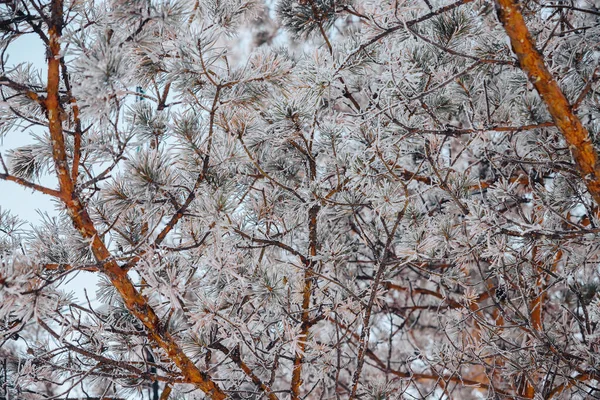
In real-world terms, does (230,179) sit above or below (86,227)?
above

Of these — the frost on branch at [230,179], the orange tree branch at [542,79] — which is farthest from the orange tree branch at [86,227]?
the orange tree branch at [542,79]

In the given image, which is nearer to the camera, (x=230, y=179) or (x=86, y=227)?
(x=86, y=227)

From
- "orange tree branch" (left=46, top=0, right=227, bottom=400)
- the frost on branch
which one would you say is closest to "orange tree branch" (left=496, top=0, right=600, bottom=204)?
the frost on branch

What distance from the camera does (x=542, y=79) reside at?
0.91 metres

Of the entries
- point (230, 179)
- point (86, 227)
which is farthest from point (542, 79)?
point (86, 227)

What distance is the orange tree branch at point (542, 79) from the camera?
0.90 metres

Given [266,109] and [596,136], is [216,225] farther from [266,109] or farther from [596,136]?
[596,136]

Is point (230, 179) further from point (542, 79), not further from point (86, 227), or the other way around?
point (542, 79)

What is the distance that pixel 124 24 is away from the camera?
3.00 feet

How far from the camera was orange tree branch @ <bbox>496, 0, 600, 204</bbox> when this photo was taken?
2.96 feet

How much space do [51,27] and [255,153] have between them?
1.83 feet

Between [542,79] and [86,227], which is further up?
[542,79]

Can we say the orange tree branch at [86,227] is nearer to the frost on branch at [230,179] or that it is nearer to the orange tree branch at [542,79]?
the frost on branch at [230,179]

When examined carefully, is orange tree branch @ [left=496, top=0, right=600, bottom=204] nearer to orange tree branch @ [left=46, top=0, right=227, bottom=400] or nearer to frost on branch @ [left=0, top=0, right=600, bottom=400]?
frost on branch @ [left=0, top=0, right=600, bottom=400]
